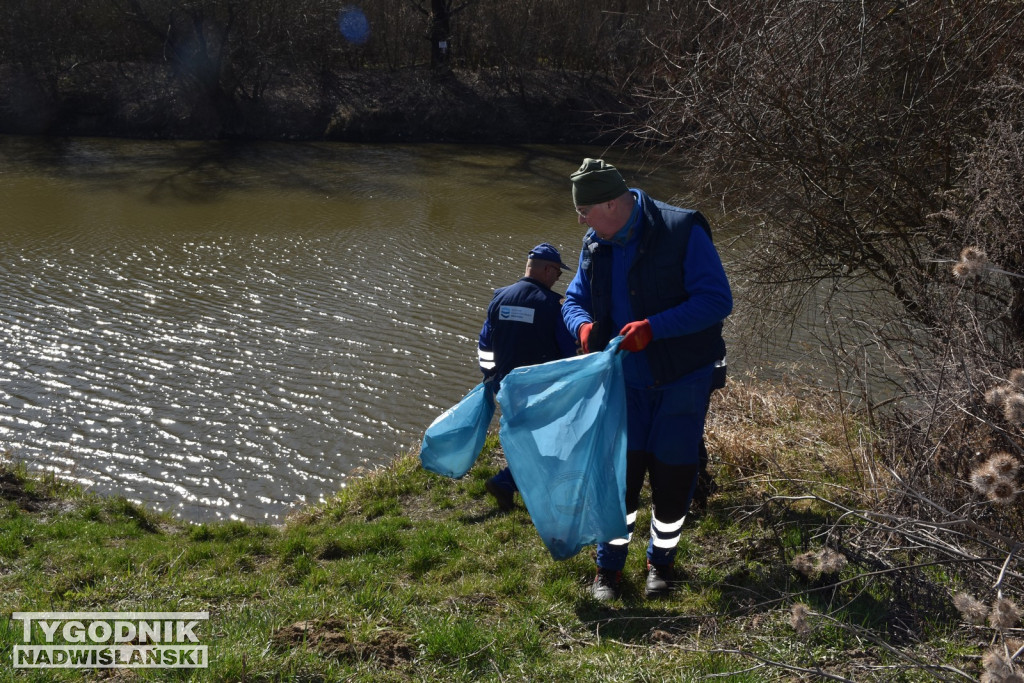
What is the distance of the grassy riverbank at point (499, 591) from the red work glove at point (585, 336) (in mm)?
1073

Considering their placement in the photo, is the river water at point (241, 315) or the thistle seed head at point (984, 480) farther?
the river water at point (241, 315)

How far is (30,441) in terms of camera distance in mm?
9070

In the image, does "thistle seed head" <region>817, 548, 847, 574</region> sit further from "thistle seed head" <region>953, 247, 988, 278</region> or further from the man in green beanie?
"thistle seed head" <region>953, 247, 988, 278</region>

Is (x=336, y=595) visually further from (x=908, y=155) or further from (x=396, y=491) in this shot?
(x=908, y=155)

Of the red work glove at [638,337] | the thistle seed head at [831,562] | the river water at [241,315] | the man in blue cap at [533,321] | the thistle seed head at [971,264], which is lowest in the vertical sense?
the river water at [241,315]

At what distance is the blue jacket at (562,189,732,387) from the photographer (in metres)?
4.04

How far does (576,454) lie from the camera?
13.3 feet

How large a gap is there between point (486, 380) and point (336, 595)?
2.13m

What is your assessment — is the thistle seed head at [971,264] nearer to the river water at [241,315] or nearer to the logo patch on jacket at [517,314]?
the logo patch on jacket at [517,314]

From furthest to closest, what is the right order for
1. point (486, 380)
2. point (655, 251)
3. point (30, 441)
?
1. point (30, 441)
2. point (486, 380)
3. point (655, 251)

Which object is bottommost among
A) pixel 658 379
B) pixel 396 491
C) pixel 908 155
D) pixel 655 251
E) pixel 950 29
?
pixel 396 491

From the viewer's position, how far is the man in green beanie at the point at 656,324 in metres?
4.09

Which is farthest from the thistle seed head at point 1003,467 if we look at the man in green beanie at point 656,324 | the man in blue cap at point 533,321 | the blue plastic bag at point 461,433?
the blue plastic bag at point 461,433

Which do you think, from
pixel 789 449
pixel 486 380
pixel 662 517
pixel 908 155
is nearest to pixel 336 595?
pixel 662 517
